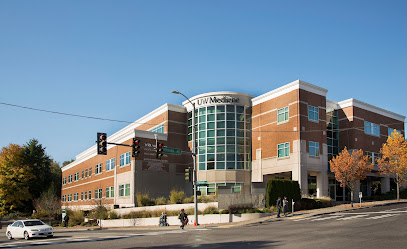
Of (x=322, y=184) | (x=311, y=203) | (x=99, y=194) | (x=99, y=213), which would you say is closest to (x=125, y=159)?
(x=99, y=213)

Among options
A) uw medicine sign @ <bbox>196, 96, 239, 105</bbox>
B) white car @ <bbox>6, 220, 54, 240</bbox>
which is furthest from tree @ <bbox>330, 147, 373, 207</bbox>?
white car @ <bbox>6, 220, 54, 240</bbox>

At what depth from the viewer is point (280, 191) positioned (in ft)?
117

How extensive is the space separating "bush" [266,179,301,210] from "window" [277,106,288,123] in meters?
10.9

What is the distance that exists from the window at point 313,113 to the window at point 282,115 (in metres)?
2.58

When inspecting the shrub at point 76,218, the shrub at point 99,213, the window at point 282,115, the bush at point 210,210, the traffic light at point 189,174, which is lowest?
the shrub at point 76,218

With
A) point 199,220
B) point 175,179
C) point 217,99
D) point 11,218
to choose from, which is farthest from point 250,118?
point 11,218

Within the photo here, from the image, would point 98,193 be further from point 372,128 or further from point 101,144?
point 372,128

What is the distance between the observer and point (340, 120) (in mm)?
50875

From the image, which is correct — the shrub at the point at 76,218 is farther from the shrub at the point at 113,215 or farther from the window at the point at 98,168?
the window at the point at 98,168

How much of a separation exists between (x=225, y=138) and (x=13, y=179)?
146ft

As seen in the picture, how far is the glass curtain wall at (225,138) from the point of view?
2009 inches

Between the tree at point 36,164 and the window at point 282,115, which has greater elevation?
the window at point 282,115

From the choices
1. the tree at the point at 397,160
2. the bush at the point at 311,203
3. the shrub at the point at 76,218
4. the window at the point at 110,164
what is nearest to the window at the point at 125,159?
the window at the point at 110,164

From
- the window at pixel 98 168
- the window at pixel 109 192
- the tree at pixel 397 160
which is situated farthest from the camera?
the window at pixel 98 168
